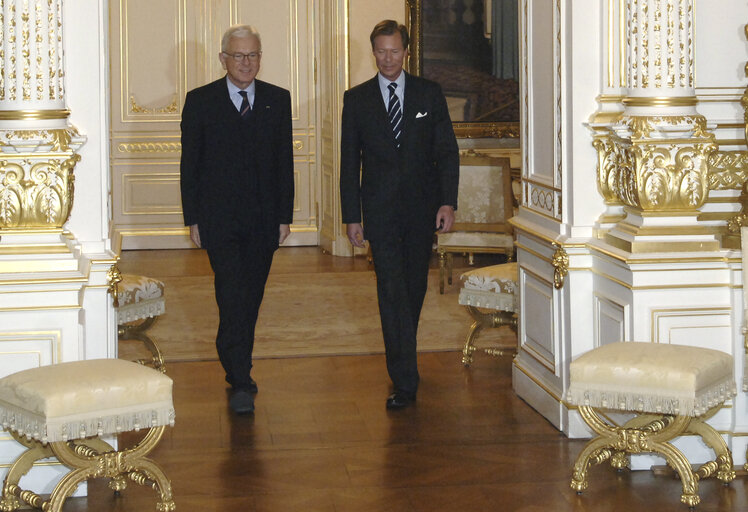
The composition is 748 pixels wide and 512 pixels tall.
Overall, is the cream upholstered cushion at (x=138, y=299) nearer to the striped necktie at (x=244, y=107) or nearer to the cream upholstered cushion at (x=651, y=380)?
the striped necktie at (x=244, y=107)

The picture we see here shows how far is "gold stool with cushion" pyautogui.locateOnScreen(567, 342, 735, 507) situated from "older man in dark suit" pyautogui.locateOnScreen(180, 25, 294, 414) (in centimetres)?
210

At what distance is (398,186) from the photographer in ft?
19.8

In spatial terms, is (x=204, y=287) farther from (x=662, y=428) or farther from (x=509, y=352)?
(x=662, y=428)

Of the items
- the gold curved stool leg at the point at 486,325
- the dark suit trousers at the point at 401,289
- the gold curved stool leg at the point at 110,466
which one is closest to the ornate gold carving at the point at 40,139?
the gold curved stool leg at the point at 110,466

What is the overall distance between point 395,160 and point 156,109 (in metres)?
6.38

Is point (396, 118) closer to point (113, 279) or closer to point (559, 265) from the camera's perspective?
point (559, 265)

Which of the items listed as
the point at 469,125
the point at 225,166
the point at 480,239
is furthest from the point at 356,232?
the point at 469,125

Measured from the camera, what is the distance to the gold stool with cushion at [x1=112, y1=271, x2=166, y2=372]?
6387 millimetres

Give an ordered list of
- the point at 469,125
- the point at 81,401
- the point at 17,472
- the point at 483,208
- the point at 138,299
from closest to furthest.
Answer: the point at 81,401 → the point at 17,472 → the point at 138,299 → the point at 483,208 → the point at 469,125

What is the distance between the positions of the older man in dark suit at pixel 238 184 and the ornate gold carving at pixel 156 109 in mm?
5930

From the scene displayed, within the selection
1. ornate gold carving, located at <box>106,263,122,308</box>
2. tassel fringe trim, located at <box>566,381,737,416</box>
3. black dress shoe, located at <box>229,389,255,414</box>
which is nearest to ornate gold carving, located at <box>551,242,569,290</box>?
tassel fringe trim, located at <box>566,381,737,416</box>

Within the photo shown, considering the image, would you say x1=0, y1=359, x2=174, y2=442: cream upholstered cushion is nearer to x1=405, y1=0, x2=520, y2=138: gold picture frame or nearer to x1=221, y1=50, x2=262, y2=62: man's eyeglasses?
x1=221, y1=50, x2=262, y2=62: man's eyeglasses

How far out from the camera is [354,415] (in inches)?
233

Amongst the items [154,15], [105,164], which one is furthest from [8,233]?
[154,15]
